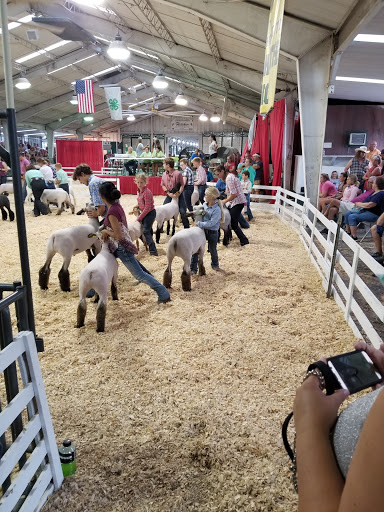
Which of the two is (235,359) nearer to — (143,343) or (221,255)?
(143,343)

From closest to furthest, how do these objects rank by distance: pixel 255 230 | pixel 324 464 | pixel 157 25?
pixel 324 464, pixel 255 230, pixel 157 25

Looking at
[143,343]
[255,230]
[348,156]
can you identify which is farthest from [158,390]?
[348,156]

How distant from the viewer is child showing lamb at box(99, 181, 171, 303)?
158 inches

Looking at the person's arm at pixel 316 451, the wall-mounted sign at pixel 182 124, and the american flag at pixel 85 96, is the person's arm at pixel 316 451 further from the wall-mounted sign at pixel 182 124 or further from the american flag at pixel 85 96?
the wall-mounted sign at pixel 182 124

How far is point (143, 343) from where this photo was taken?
3.69 meters

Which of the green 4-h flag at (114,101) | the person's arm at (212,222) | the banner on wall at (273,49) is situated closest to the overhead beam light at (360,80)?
the banner on wall at (273,49)

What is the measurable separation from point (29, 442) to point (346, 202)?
8.49 meters

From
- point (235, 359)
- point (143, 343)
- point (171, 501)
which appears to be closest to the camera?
point (171, 501)

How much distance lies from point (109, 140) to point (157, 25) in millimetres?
29219

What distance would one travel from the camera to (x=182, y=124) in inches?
1330

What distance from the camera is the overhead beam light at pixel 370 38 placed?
702cm

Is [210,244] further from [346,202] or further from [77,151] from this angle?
[77,151]

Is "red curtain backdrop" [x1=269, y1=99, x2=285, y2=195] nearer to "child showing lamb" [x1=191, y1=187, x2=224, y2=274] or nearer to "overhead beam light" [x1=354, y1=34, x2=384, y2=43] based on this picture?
"overhead beam light" [x1=354, y1=34, x2=384, y2=43]

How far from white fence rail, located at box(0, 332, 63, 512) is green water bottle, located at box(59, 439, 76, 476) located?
53mm
